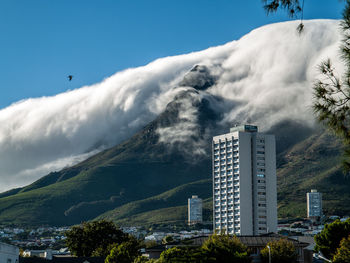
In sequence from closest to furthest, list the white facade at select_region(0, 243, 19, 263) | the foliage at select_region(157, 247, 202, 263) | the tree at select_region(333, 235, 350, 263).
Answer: the white facade at select_region(0, 243, 19, 263)
the foliage at select_region(157, 247, 202, 263)
the tree at select_region(333, 235, 350, 263)

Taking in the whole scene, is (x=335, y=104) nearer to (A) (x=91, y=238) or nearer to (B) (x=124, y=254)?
(B) (x=124, y=254)

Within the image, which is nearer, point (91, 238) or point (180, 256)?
point (180, 256)

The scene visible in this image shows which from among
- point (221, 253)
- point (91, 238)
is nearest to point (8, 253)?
point (221, 253)

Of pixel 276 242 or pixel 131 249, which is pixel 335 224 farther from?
pixel 131 249

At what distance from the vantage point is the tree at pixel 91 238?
13850 centimetres

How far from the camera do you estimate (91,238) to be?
14000 cm

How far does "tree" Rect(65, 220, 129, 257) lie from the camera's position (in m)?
138

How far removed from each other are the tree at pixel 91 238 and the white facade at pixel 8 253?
47.6 metres

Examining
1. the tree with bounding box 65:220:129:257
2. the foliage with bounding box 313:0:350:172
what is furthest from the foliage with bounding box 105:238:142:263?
the foliage with bounding box 313:0:350:172

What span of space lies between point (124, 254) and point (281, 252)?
2724 cm

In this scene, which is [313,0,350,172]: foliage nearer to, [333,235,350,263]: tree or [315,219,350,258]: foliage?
[333,235,350,263]: tree

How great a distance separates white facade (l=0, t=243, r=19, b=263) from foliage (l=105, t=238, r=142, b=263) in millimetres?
23908

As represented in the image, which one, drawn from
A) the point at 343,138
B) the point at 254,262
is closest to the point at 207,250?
the point at 254,262

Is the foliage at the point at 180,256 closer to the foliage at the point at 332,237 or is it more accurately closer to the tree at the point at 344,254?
the tree at the point at 344,254
